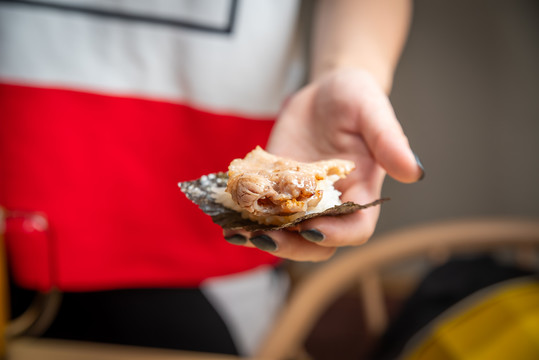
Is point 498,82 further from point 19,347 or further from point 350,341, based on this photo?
point 19,347

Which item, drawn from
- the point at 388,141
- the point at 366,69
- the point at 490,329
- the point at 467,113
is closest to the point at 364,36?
the point at 366,69

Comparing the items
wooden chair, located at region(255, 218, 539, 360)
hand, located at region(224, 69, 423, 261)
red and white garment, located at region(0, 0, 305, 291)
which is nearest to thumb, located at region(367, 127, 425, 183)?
hand, located at region(224, 69, 423, 261)

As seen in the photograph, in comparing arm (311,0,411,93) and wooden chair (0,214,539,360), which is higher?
arm (311,0,411,93)

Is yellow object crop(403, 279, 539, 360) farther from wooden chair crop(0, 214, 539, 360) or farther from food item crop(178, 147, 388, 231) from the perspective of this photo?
food item crop(178, 147, 388, 231)

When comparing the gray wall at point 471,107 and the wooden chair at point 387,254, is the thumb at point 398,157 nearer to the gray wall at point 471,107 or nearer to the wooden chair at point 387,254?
the gray wall at point 471,107

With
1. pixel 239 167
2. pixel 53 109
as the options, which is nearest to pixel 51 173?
pixel 53 109

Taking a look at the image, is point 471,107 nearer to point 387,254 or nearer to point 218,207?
point 387,254
